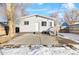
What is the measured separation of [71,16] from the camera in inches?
134

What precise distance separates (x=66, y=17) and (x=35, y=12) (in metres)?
0.42

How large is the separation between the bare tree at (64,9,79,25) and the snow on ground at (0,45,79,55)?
36cm

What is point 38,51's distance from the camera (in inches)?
134

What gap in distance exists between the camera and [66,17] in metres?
3.40

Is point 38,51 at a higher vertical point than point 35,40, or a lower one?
lower

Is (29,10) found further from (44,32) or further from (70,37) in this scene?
(70,37)

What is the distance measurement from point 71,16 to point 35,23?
0.48 meters

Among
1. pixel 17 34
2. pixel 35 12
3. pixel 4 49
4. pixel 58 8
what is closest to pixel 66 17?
pixel 58 8

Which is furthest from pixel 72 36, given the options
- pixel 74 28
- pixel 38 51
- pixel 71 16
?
pixel 38 51

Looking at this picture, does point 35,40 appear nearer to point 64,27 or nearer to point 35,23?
point 35,23

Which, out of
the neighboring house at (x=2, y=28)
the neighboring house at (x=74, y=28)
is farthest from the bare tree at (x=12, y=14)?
the neighboring house at (x=74, y=28)

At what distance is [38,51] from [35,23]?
→ 37 cm

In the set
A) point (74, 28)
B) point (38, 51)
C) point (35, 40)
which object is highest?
point (74, 28)

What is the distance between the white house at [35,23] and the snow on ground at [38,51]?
24 centimetres
